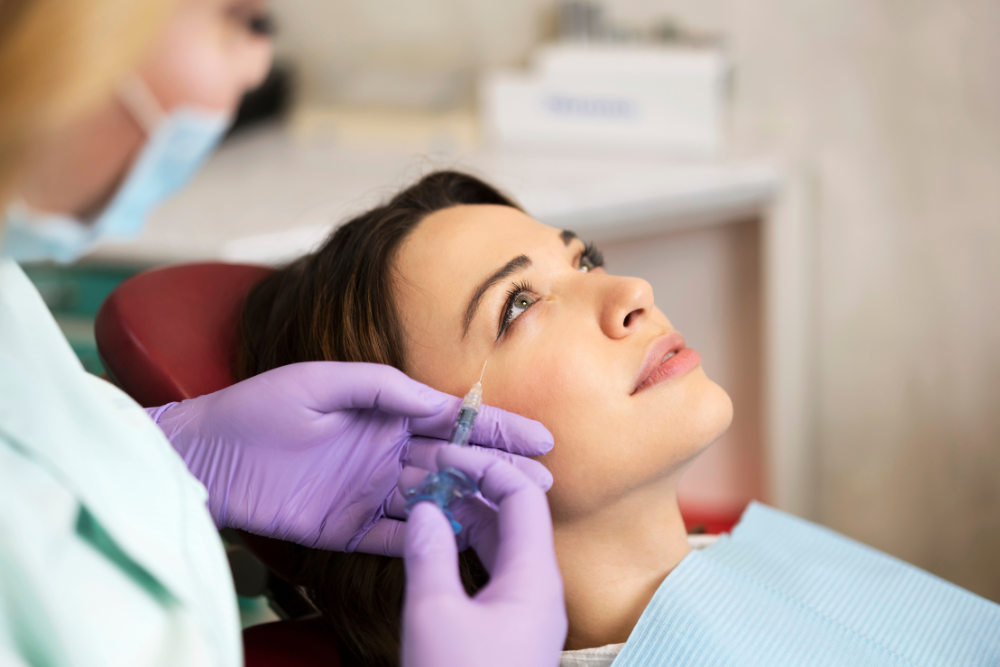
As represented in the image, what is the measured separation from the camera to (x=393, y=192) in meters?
1.53

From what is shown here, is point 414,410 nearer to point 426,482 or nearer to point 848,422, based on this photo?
point 426,482

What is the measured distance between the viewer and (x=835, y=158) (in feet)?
5.94

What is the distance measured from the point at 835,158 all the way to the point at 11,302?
1.71 meters

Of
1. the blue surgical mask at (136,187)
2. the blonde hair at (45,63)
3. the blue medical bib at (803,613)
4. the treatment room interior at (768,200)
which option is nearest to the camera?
the blonde hair at (45,63)

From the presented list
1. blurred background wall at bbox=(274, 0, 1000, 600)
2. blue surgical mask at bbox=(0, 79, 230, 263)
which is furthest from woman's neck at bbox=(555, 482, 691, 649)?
blurred background wall at bbox=(274, 0, 1000, 600)

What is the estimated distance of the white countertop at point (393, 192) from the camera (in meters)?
1.47

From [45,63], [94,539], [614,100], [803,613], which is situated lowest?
[803,613]

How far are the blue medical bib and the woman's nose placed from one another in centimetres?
28

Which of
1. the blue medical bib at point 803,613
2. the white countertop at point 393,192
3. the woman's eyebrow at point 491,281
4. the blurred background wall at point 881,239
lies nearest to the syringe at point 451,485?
the woman's eyebrow at point 491,281

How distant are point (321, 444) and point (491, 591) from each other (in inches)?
10.6

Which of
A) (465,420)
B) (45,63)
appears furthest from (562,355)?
(45,63)

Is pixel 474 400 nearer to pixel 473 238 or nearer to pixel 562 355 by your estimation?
pixel 562 355

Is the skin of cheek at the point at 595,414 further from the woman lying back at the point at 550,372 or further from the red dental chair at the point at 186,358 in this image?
the red dental chair at the point at 186,358

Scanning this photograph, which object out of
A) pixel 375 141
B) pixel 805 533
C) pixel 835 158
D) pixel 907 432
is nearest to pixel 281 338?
pixel 805 533
